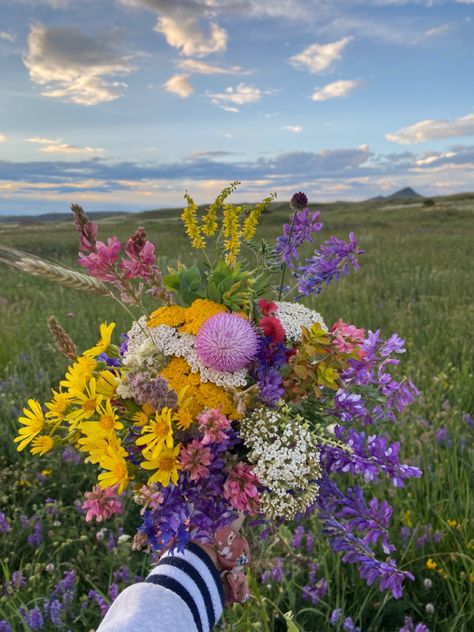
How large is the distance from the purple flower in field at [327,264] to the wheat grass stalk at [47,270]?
63 cm

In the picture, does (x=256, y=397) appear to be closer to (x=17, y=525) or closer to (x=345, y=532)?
(x=345, y=532)

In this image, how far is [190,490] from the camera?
4.17 ft

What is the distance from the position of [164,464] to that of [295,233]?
2.58 ft

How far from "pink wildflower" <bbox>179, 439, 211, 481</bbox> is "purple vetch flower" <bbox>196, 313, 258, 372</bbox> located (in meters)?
0.20

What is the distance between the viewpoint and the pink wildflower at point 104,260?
4.14 feet

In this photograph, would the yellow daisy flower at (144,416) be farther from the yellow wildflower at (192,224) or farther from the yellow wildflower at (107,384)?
the yellow wildflower at (192,224)

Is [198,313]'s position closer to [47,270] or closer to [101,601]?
[47,270]

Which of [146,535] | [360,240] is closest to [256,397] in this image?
[146,535]

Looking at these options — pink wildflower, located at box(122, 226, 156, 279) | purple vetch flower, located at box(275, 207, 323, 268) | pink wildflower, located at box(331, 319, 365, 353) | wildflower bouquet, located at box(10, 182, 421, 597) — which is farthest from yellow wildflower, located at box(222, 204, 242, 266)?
pink wildflower, located at box(331, 319, 365, 353)

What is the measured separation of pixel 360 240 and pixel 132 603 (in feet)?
47.4

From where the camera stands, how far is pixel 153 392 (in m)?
1.16

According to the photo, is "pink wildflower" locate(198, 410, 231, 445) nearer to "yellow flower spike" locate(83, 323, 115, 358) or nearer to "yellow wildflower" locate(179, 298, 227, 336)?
"yellow wildflower" locate(179, 298, 227, 336)

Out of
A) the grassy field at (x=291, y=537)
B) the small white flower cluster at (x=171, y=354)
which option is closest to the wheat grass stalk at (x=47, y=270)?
the small white flower cluster at (x=171, y=354)

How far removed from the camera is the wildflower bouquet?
121 centimetres
